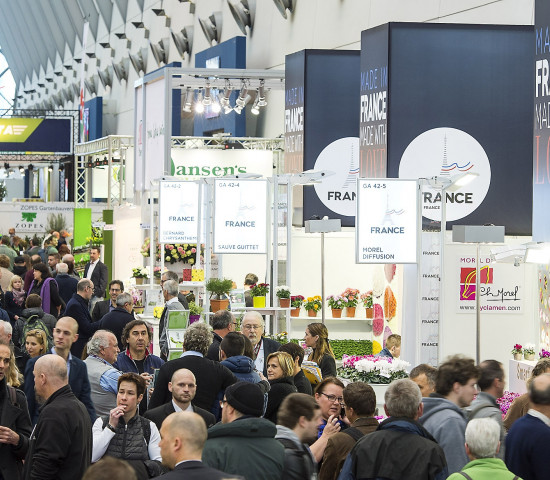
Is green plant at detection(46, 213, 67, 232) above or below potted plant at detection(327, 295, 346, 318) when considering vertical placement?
above

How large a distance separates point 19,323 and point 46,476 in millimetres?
4417

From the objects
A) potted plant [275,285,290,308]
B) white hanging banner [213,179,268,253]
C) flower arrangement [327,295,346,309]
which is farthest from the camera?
flower arrangement [327,295,346,309]

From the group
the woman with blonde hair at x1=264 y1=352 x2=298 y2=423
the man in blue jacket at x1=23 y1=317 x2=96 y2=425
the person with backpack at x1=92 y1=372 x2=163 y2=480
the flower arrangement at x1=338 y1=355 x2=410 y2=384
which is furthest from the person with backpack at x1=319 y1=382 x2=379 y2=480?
the flower arrangement at x1=338 y1=355 x2=410 y2=384

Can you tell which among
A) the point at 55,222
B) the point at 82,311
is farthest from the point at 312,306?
the point at 55,222

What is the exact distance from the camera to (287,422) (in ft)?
14.7

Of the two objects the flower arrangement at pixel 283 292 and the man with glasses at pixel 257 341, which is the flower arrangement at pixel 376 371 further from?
the flower arrangement at pixel 283 292

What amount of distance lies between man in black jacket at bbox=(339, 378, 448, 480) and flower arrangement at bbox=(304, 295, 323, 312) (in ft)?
28.0

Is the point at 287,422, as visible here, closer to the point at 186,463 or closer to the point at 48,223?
the point at 186,463

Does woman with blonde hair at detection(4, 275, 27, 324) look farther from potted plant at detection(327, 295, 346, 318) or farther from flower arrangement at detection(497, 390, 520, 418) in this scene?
flower arrangement at detection(497, 390, 520, 418)

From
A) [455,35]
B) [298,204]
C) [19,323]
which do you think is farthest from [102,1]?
[19,323]

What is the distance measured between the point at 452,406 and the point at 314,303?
823 centimetres

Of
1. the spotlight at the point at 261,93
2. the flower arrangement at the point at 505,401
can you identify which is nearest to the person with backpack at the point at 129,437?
the flower arrangement at the point at 505,401

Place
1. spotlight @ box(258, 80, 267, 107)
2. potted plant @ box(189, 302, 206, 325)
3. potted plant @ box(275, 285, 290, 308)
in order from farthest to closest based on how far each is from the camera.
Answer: spotlight @ box(258, 80, 267, 107) < potted plant @ box(275, 285, 290, 308) < potted plant @ box(189, 302, 206, 325)

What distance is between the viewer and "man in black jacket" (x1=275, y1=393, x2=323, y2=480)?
4344 millimetres
